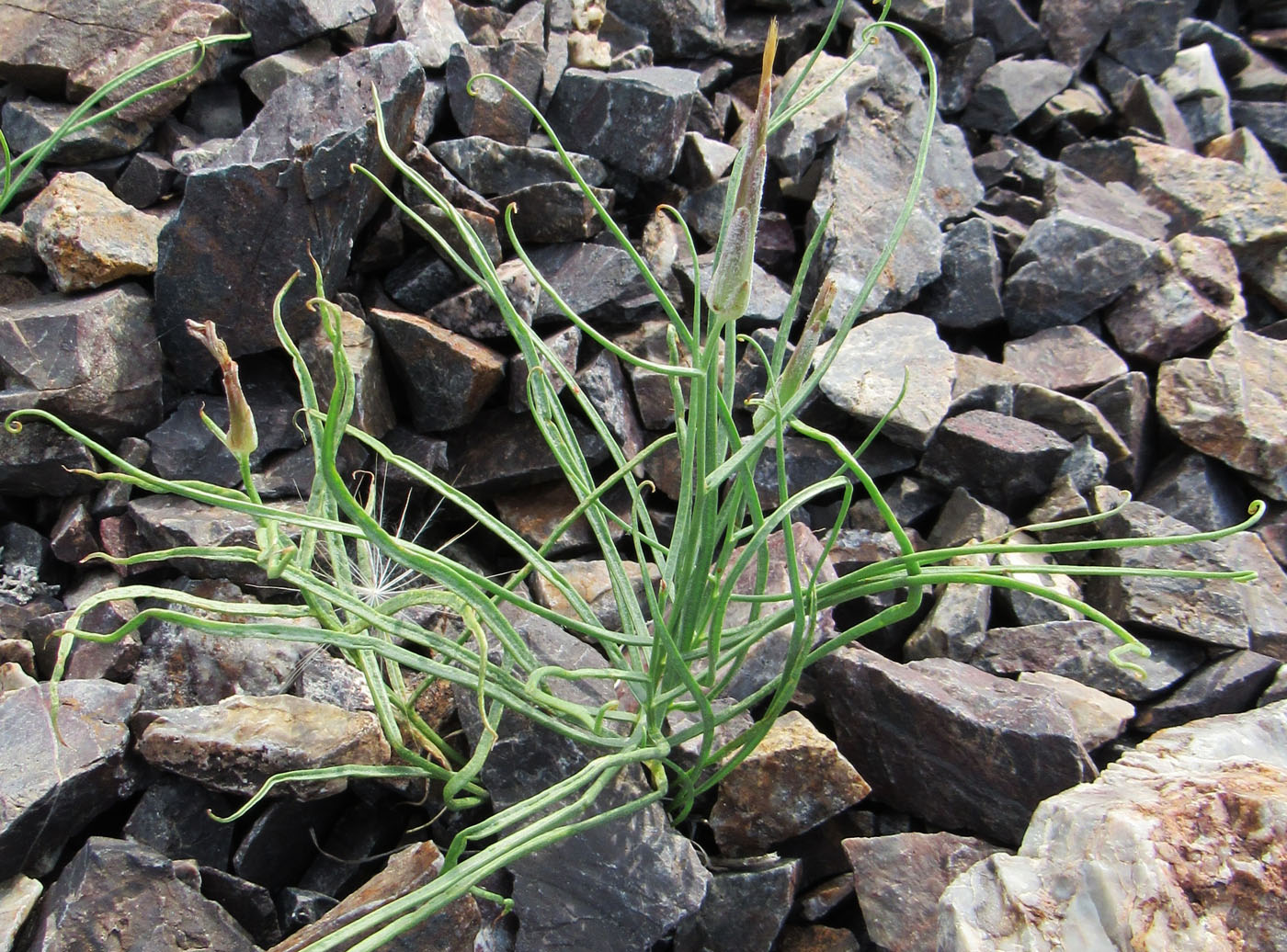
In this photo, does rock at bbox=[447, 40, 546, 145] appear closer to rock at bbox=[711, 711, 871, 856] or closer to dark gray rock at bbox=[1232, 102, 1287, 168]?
rock at bbox=[711, 711, 871, 856]

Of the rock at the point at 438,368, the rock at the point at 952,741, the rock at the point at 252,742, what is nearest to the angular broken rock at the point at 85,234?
the rock at the point at 438,368

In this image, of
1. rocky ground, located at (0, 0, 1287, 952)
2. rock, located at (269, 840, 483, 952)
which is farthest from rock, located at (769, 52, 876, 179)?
rock, located at (269, 840, 483, 952)

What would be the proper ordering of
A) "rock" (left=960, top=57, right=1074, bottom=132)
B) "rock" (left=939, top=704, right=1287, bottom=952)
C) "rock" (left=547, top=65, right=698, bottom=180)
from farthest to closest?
"rock" (left=960, top=57, right=1074, bottom=132) → "rock" (left=547, top=65, right=698, bottom=180) → "rock" (left=939, top=704, right=1287, bottom=952)

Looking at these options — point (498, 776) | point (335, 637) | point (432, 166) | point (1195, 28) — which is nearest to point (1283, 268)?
point (1195, 28)

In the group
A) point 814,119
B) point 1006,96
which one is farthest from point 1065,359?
point 1006,96

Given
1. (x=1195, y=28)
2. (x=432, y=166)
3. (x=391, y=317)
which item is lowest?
(x=391, y=317)

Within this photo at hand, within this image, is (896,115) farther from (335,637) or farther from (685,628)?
(335,637)

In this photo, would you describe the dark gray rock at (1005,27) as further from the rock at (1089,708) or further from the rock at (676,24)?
the rock at (1089,708)
